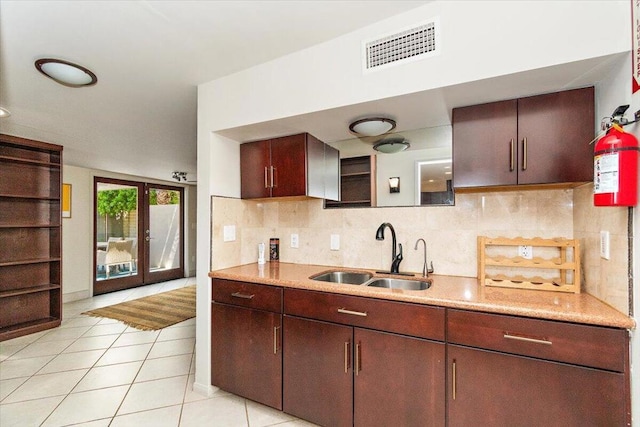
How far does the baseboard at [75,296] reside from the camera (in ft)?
15.8

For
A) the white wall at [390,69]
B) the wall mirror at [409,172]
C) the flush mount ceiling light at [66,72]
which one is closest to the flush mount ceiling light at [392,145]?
the wall mirror at [409,172]

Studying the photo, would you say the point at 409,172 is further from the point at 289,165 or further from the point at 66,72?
the point at 66,72

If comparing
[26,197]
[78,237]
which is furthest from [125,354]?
[78,237]

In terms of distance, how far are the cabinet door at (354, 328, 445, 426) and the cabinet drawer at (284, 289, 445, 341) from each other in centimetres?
5

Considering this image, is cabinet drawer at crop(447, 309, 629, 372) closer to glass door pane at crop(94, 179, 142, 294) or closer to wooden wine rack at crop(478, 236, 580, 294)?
wooden wine rack at crop(478, 236, 580, 294)

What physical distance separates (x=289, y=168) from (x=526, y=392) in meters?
1.87

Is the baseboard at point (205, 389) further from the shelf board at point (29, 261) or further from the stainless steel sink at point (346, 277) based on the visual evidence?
the shelf board at point (29, 261)

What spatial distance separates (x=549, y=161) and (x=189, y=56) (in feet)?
7.19

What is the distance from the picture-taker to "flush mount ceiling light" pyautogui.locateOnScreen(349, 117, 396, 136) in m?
1.95

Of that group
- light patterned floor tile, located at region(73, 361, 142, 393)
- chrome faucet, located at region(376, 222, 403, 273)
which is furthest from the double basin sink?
light patterned floor tile, located at region(73, 361, 142, 393)

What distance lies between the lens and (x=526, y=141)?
1.57m

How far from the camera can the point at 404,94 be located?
1578 mm

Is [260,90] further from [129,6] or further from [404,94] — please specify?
[404,94]

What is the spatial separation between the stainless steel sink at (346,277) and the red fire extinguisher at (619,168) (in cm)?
139
